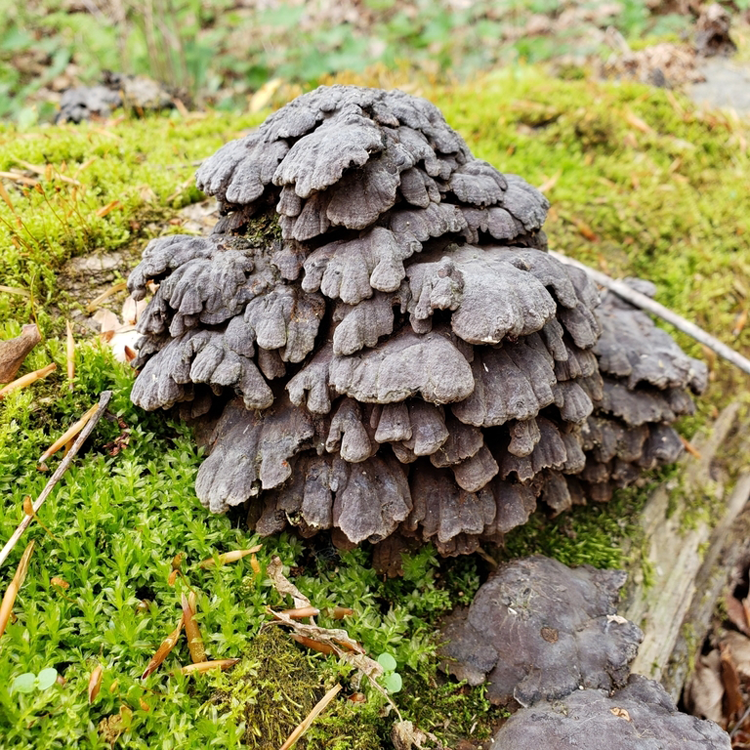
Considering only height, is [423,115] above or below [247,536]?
above

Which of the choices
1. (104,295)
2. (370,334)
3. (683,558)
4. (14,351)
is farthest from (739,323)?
(14,351)

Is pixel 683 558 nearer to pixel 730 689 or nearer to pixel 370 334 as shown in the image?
pixel 730 689

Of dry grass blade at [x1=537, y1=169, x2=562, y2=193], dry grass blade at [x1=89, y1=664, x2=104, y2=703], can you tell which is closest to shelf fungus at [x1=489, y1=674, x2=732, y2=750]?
dry grass blade at [x1=89, y1=664, x2=104, y2=703]

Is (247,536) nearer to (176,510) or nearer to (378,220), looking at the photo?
(176,510)

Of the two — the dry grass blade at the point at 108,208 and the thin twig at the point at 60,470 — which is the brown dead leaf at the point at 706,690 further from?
the dry grass blade at the point at 108,208

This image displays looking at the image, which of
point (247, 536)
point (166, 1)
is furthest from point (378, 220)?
point (166, 1)

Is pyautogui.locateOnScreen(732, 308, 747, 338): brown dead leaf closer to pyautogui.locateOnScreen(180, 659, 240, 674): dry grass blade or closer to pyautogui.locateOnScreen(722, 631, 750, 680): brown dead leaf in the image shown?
pyautogui.locateOnScreen(722, 631, 750, 680): brown dead leaf

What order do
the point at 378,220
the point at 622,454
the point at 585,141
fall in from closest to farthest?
the point at 378,220, the point at 622,454, the point at 585,141
